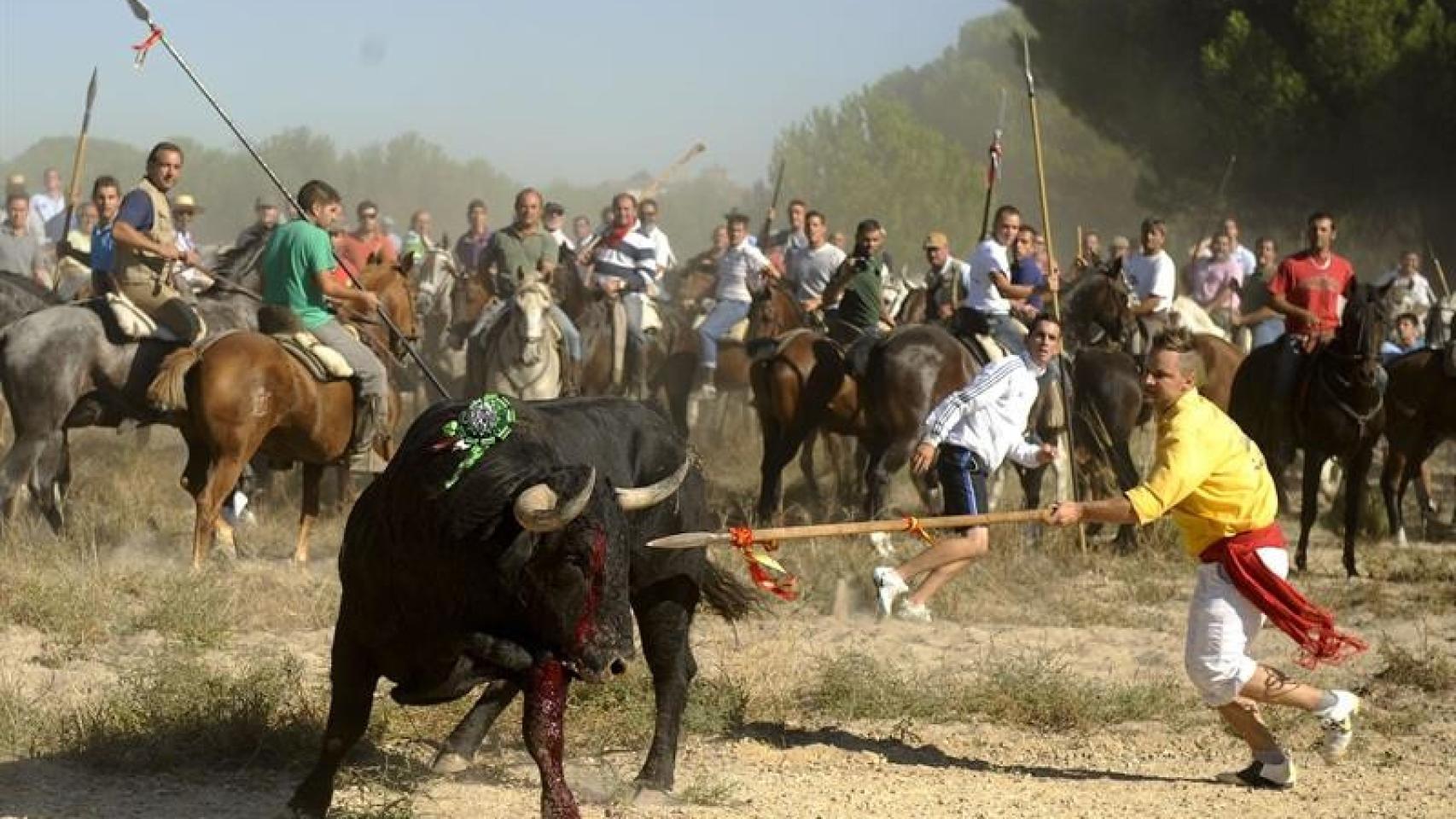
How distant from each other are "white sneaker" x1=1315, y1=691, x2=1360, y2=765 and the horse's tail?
7.64m

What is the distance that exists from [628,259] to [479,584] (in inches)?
626

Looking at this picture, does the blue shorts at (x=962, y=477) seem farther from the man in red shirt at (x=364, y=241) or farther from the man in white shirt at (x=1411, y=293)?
the man in white shirt at (x=1411, y=293)

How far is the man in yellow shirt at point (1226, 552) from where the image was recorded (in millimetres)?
8555

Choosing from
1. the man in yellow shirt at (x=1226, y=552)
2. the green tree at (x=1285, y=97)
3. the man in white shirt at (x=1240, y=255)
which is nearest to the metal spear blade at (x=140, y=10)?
the man in yellow shirt at (x=1226, y=552)

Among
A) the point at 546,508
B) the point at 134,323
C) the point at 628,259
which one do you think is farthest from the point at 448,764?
the point at 628,259

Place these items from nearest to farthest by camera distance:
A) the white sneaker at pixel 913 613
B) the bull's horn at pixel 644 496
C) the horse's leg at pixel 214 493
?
the bull's horn at pixel 644 496 → the white sneaker at pixel 913 613 → the horse's leg at pixel 214 493

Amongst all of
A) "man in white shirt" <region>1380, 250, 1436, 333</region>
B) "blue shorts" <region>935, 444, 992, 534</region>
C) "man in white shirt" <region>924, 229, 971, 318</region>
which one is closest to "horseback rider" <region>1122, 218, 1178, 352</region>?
"man in white shirt" <region>924, 229, 971, 318</region>

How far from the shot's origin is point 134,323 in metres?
14.2

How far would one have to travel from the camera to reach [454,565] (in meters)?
6.88

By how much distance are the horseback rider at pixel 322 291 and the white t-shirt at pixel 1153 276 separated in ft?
25.3

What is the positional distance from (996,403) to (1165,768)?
9.90 feet

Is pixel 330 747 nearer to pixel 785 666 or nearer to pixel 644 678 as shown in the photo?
pixel 644 678

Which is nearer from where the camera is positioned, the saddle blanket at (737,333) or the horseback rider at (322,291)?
the horseback rider at (322,291)

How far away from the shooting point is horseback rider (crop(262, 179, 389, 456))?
1393 cm
